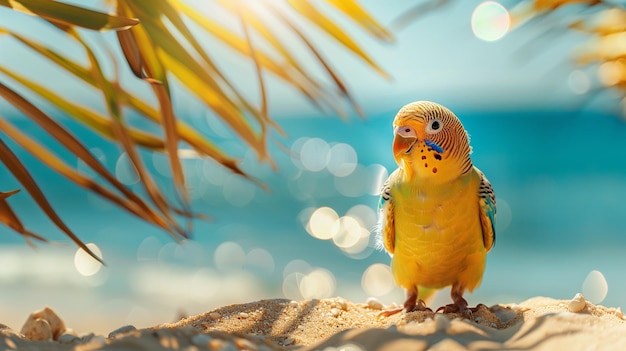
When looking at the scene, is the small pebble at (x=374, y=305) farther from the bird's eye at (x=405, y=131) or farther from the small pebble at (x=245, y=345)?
the small pebble at (x=245, y=345)

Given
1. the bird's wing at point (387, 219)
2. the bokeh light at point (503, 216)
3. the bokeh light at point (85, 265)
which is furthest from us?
the bokeh light at point (503, 216)

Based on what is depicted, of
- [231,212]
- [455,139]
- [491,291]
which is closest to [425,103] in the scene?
[455,139]

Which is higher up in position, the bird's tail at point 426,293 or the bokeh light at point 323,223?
the bokeh light at point 323,223

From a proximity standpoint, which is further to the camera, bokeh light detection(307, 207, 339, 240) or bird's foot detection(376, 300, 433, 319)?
bokeh light detection(307, 207, 339, 240)

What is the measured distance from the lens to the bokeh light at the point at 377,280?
177 inches

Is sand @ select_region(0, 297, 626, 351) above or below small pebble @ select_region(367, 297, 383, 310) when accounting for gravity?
below

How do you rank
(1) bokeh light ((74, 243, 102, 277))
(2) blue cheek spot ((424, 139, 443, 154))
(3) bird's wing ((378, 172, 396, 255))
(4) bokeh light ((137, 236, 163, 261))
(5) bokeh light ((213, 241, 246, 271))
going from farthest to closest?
(4) bokeh light ((137, 236, 163, 261))
(5) bokeh light ((213, 241, 246, 271))
(1) bokeh light ((74, 243, 102, 277))
(3) bird's wing ((378, 172, 396, 255))
(2) blue cheek spot ((424, 139, 443, 154))

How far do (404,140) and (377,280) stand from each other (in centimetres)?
336

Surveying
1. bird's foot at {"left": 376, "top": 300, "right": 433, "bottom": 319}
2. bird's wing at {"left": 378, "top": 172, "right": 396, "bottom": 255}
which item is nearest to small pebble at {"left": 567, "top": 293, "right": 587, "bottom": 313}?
bird's foot at {"left": 376, "top": 300, "right": 433, "bottom": 319}

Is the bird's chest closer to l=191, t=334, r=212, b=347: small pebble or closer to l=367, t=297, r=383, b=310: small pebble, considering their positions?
l=367, t=297, r=383, b=310: small pebble

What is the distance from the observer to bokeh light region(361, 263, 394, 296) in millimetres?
4500

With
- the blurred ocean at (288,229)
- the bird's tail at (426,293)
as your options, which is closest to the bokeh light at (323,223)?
the blurred ocean at (288,229)

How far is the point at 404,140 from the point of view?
4.61 feet

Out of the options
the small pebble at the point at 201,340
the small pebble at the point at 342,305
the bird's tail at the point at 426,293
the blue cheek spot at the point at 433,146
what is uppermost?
the blue cheek spot at the point at 433,146
